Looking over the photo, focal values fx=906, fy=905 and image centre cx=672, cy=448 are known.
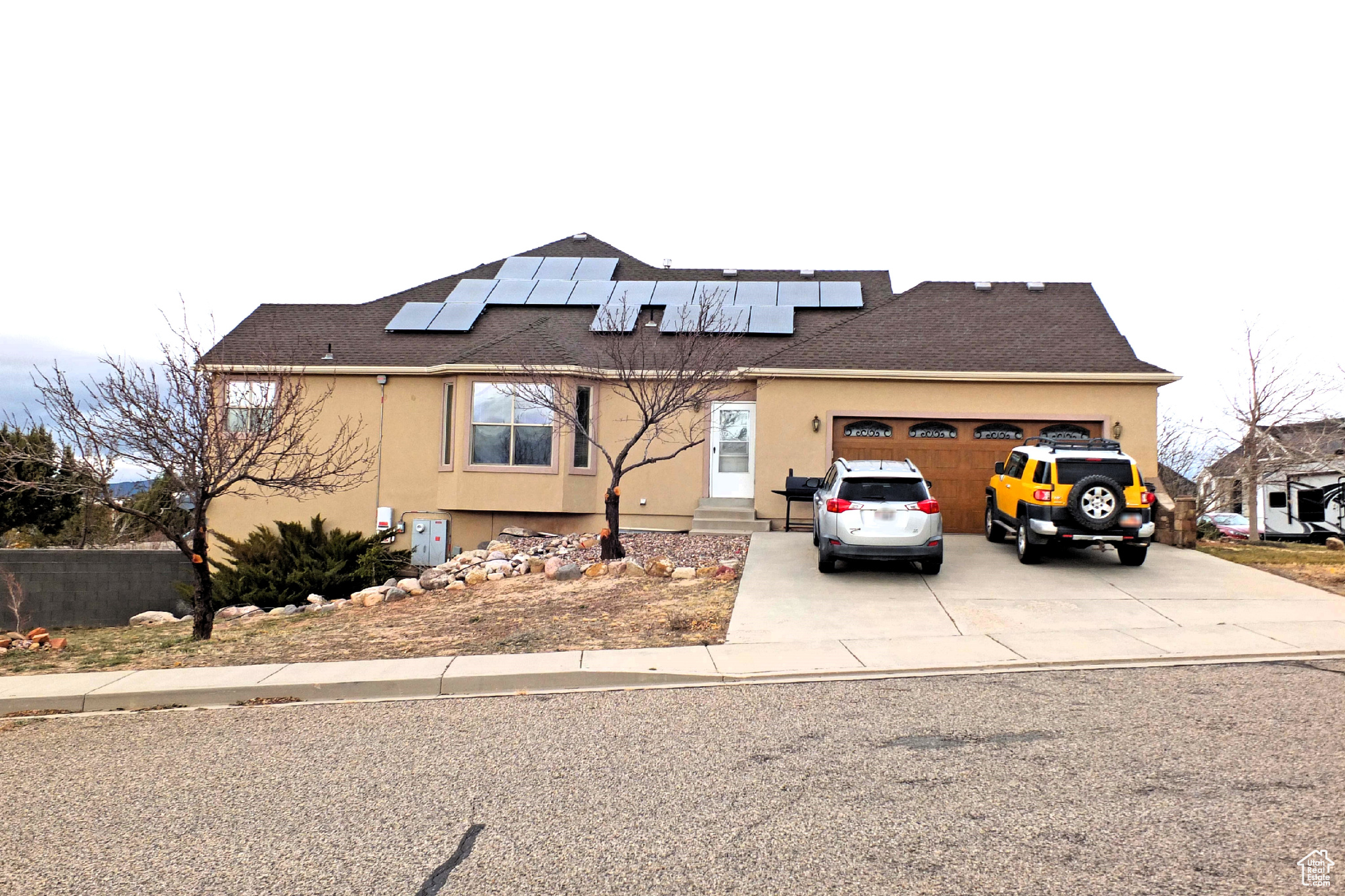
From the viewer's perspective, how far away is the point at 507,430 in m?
18.5

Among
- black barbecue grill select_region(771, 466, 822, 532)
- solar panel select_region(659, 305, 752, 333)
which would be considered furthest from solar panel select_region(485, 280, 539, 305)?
black barbecue grill select_region(771, 466, 822, 532)

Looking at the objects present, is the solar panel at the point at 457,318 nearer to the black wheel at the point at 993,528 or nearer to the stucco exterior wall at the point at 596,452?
the stucco exterior wall at the point at 596,452

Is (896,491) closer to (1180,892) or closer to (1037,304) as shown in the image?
(1180,892)

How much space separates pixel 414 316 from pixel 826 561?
12.4 meters

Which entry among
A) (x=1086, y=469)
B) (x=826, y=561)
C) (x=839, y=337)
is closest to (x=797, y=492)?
(x=839, y=337)

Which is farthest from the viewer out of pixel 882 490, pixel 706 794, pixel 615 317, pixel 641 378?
pixel 615 317

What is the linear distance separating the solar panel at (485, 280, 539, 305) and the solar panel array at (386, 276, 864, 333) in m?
0.02

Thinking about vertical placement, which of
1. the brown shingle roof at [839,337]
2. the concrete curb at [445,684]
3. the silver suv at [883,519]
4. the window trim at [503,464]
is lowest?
the concrete curb at [445,684]

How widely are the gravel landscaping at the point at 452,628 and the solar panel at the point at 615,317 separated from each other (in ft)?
22.2

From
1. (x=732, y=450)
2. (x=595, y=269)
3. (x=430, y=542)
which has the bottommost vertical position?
(x=430, y=542)

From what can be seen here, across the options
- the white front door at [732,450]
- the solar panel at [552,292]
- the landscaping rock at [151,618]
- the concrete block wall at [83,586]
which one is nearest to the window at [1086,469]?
the white front door at [732,450]

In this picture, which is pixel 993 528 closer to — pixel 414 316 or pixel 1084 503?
pixel 1084 503

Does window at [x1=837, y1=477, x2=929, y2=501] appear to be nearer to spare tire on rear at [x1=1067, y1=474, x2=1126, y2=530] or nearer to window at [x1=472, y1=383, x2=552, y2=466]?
spare tire on rear at [x1=1067, y1=474, x2=1126, y2=530]

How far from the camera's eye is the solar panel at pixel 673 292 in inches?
846
